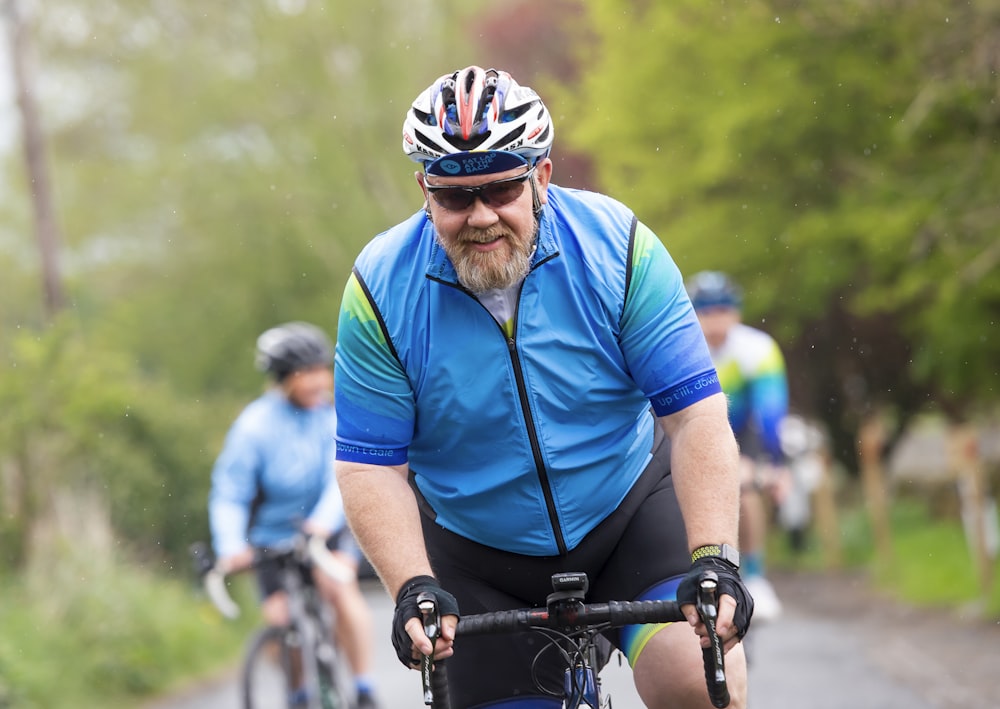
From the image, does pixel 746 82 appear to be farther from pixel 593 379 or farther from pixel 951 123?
pixel 593 379

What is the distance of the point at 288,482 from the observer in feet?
28.7

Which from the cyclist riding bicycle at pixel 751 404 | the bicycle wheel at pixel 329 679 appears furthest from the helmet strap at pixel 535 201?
the cyclist riding bicycle at pixel 751 404

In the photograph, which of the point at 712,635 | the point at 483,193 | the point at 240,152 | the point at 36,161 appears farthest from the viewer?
the point at 240,152

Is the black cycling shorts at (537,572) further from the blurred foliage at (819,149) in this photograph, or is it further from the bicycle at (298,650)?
the blurred foliage at (819,149)

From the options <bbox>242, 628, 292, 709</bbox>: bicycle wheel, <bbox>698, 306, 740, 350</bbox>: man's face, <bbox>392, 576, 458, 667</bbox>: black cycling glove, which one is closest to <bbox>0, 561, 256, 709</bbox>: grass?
<bbox>242, 628, 292, 709</bbox>: bicycle wheel

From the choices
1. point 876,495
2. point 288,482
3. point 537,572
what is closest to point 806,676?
point 288,482

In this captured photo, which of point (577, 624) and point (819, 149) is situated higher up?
point (819, 149)

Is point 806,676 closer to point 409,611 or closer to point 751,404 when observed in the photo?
point 751,404

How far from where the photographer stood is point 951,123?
14516 millimetres

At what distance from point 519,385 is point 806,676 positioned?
7052 mm

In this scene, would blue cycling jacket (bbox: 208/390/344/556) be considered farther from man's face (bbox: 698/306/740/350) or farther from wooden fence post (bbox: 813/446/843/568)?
wooden fence post (bbox: 813/446/843/568)

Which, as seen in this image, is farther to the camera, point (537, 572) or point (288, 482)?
point (288, 482)

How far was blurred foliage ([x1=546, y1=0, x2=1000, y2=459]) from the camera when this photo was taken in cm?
1273

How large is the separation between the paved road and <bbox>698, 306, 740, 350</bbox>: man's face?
5.98ft
